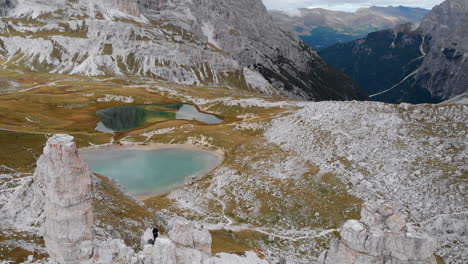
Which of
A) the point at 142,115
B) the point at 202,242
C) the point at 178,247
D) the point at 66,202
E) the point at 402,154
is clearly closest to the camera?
the point at 66,202

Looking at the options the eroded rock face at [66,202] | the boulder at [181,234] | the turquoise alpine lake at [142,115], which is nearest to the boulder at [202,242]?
the boulder at [181,234]

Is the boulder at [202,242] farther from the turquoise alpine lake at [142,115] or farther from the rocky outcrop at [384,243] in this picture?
the turquoise alpine lake at [142,115]

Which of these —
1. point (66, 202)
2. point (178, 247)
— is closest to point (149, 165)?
point (178, 247)

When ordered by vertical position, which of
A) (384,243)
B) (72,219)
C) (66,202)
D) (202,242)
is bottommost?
(202,242)

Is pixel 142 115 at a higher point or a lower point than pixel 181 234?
lower

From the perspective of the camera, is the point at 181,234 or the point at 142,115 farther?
the point at 142,115

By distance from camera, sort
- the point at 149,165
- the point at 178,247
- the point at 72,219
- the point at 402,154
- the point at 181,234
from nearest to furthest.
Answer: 1. the point at 72,219
2. the point at 178,247
3. the point at 181,234
4. the point at 402,154
5. the point at 149,165

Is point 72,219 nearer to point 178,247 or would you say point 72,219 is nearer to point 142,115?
point 178,247

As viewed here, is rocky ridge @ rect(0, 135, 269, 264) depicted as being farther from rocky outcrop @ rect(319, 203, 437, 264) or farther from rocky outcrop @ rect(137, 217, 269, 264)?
rocky outcrop @ rect(319, 203, 437, 264)
